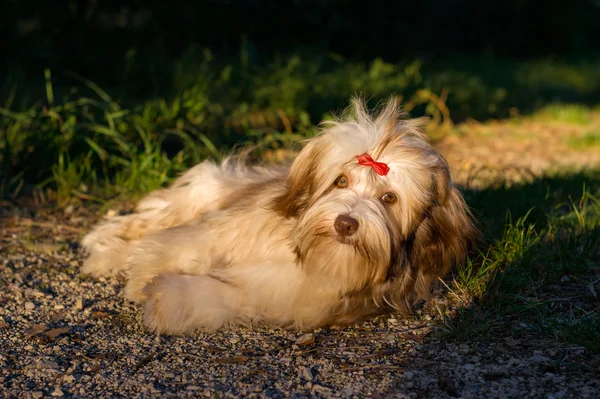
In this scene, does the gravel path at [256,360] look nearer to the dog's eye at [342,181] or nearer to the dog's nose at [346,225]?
the dog's nose at [346,225]

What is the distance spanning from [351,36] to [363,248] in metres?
10.1

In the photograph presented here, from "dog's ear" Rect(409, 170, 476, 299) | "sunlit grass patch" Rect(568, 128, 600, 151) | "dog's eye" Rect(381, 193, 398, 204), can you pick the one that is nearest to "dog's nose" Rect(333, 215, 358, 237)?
"dog's eye" Rect(381, 193, 398, 204)

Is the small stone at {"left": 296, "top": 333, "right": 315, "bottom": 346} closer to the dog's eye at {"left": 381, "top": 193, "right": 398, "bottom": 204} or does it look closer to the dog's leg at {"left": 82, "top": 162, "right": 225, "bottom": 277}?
the dog's eye at {"left": 381, "top": 193, "right": 398, "bottom": 204}

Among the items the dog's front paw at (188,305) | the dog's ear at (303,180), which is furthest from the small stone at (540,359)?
the dog's front paw at (188,305)

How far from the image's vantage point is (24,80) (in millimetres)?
8242

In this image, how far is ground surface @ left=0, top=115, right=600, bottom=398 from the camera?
3.20m

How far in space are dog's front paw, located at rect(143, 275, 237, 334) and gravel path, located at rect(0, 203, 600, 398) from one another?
6cm

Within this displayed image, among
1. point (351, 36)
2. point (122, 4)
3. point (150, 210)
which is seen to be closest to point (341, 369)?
point (150, 210)

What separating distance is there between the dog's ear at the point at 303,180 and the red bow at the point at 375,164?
0.21m

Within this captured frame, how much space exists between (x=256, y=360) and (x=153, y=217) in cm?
178

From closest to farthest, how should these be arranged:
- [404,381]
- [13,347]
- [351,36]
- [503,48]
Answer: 1. [404,381]
2. [13,347]
3. [351,36]
4. [503,48]

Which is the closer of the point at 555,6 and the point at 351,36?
the point at 351,36

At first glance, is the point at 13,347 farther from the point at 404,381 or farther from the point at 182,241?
the point at 404,381

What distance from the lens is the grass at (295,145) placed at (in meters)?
4.12
